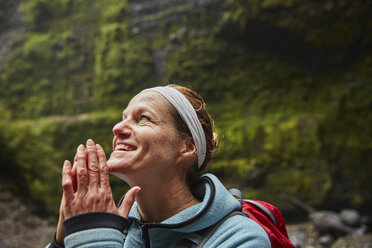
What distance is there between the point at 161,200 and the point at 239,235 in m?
0.44

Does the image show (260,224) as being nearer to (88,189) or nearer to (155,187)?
(155,187)

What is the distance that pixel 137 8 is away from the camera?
1023 centimetres

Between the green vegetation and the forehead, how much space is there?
613 cm

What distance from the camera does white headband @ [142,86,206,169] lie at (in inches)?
68.0

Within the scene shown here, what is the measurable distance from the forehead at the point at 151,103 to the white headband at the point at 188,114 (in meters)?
0.03

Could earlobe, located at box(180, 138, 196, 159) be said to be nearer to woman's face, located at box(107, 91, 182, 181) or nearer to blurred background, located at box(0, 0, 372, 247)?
woman's face, located at box(107, 91, 182, 181)

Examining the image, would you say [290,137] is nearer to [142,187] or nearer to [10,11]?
[142,187]

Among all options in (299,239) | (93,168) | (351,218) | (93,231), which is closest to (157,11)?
(299,239)

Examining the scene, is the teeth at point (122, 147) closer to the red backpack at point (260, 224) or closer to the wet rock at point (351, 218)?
the red backpack at point (260, 224)

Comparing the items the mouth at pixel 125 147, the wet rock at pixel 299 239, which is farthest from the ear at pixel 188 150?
the wet rock at pixel 299 239

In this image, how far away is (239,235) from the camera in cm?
138

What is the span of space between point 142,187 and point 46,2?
11306mm

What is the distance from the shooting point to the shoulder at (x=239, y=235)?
4.45 ft

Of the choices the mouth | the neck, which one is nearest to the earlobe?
the neck
